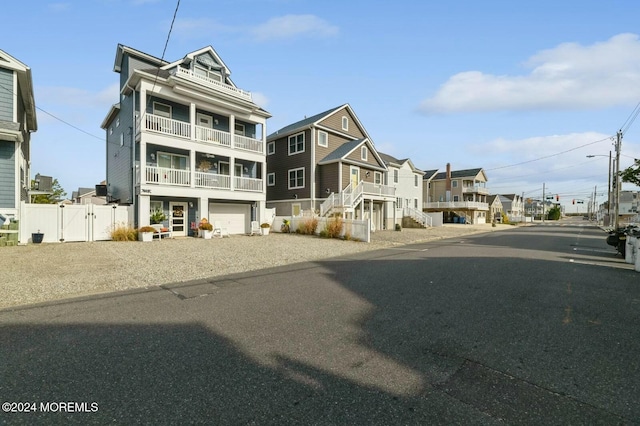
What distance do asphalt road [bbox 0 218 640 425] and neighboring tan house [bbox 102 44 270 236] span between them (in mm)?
12941

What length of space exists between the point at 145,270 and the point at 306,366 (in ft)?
24.6

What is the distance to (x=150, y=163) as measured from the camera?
18156 millimetres

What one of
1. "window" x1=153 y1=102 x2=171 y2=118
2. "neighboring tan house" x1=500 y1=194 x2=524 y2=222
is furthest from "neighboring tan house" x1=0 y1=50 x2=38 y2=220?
"neighboring tan house" x1=500 y1=194 x2=524 y2=222

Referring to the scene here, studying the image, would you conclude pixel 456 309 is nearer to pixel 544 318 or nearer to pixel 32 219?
pixel 544 318

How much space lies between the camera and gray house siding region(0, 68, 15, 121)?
13.9 m

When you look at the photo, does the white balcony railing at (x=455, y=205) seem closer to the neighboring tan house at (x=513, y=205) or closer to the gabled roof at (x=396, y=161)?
the gabled roof at (x=396, y=161)

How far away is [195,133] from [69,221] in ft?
26.7

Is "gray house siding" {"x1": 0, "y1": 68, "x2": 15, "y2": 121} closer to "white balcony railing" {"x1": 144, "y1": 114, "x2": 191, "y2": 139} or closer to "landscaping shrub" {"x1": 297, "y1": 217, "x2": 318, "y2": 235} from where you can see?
"white balcony railing" {"x1": 144, "y1": 114, "x2": 191, "y2": 139}

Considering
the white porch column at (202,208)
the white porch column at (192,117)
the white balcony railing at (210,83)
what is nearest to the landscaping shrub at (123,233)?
the white porch column at (202,208)

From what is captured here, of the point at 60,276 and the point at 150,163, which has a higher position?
the point at 150,163

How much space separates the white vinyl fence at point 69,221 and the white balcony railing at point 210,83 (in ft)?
28.4

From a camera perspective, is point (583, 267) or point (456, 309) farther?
point (583, 267)

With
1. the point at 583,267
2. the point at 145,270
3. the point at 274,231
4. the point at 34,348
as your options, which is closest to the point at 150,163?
the point at 274,231

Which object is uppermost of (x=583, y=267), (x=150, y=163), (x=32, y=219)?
(x=150, y=163)
